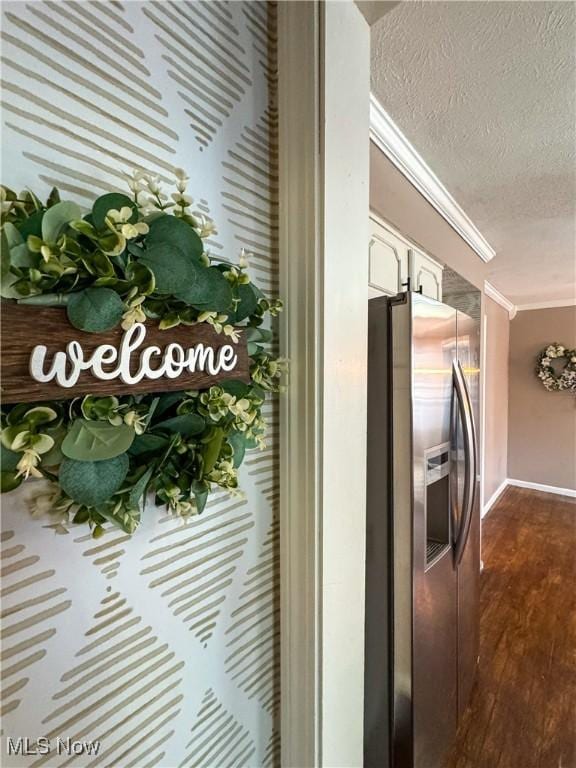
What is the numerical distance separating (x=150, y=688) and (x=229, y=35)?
1.07m

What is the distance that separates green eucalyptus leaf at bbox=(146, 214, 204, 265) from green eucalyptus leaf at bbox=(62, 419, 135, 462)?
0.71ft

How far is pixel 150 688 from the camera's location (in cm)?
51

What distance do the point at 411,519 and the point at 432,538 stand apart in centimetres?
33

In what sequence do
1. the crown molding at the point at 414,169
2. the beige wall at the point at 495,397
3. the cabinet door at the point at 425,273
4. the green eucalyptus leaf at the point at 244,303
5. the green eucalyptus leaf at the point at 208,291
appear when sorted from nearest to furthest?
1. the green eucalyptus leaf at the point at 208,291
2. the green eucalyptus leaf at the point at 244,303
3. the crown molding at the point at 414,169
4. the cabinet door at the point at 425,273
5. the beige wall at the point at 495,397

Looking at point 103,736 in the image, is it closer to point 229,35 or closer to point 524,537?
point 229,35

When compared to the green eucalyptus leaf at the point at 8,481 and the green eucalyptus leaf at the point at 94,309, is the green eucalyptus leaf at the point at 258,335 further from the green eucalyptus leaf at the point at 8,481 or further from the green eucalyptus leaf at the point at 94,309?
the green eucalyptus leaf at the point at 8,481

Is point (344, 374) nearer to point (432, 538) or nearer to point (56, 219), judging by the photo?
point (56, 219)

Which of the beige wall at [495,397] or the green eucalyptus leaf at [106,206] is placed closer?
the green eucalyptus leaf at [106,206]

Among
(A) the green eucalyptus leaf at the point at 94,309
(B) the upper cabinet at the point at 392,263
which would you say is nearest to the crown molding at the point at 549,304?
(B) the upper cabinet at the point at 392,263

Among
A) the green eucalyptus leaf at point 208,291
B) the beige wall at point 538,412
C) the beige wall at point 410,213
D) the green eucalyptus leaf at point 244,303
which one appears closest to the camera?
the green eucalyptus leaf at point 208,291

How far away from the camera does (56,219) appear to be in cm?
35

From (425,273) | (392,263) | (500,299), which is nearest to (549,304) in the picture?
(500,299)

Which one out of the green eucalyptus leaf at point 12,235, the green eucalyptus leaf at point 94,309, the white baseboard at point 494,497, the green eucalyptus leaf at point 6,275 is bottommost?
the white baseboard at point 494,497

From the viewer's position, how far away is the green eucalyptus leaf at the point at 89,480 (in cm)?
36
